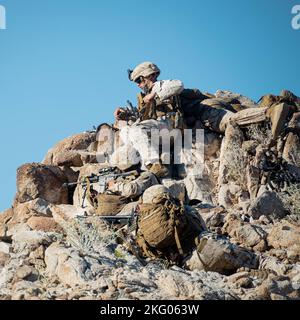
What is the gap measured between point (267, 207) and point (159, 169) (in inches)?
94.2

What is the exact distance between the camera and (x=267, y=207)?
49.8 ft

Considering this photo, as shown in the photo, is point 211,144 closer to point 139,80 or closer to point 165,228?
point 139,80

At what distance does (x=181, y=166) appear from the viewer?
55.7ft

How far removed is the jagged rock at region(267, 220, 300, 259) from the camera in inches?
516

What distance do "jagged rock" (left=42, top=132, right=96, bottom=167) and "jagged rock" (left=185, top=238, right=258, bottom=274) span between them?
5.81 m

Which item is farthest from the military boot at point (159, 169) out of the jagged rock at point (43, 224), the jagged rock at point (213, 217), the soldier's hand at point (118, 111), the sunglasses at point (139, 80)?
the jagged rock at point (43, 224)

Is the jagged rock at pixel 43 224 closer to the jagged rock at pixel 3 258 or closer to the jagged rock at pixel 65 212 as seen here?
the jagged rock at pixel 65 212

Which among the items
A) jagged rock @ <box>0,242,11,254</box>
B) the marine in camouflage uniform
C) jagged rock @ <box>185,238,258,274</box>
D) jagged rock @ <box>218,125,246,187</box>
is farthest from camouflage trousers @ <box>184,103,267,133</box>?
jagged rock @ <box>0,242,11,254</box>

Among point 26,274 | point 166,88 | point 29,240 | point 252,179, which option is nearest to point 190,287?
point 26,274

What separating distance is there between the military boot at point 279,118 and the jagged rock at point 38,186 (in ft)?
15.1
